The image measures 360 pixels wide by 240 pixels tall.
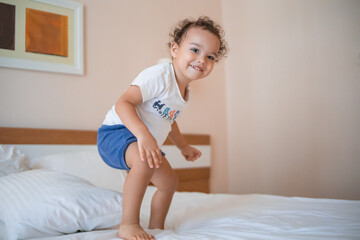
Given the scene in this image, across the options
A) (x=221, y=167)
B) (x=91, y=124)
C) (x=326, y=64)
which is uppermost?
(x=326, y=64)

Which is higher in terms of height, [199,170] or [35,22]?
[35,22]

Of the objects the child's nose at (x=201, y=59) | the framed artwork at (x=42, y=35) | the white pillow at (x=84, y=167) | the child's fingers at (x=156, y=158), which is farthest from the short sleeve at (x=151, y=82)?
the framed artwork at (x=42, y=35)

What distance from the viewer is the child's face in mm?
1174

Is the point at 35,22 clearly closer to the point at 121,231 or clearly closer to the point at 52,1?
the point at 52,1

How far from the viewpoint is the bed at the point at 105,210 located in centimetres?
92

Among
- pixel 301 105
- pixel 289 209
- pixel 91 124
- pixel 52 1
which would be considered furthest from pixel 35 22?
pixel 301 105

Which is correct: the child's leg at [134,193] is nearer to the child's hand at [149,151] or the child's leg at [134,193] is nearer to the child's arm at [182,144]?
the child's hand at [149,151]

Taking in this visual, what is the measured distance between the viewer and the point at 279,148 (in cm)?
243

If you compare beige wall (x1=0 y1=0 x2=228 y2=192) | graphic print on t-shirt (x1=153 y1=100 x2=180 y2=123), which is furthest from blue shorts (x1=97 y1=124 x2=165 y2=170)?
beige wall (x1=0 y1=0 x2=228 y2=192)

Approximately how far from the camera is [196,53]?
3.88 ft

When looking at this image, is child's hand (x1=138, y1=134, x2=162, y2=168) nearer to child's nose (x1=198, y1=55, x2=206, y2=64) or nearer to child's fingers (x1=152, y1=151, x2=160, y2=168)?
child's fingers (x1=152, y1=151, x2=160, y2=168)

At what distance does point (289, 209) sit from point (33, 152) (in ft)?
4.53

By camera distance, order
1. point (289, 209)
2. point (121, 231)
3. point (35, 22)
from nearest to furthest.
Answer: point (121, 231), point (289, 209), point (35, 22)

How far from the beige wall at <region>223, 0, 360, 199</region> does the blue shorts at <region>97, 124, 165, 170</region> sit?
159cm
